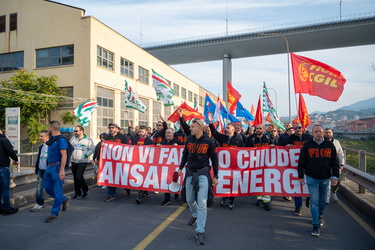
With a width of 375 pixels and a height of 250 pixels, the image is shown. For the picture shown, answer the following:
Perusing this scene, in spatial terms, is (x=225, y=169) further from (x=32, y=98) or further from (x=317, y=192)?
(x=32, y=98)

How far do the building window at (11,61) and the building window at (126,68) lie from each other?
7974 millimetres

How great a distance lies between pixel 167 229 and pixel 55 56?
66.3 feet

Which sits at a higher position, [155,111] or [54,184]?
[155,111]

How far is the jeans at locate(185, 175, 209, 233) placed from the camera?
431cm

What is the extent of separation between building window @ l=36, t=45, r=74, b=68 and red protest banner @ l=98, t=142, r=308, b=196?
52.4ft

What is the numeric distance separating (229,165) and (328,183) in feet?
7.64

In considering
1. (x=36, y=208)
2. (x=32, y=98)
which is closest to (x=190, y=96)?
(x=32, y=98)

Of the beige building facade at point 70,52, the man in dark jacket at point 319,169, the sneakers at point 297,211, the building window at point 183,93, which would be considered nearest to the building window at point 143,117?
the beige building facade at point 70,52

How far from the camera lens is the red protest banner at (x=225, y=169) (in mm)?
6363

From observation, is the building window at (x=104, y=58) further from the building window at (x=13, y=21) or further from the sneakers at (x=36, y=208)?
the sneakers at (x=36, y=208)

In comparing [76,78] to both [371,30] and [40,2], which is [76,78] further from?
[371,30]

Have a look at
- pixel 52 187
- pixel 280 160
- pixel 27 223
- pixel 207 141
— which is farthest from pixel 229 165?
pixel 27 223

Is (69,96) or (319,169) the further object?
(69,96)

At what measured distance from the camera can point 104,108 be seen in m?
21.8
